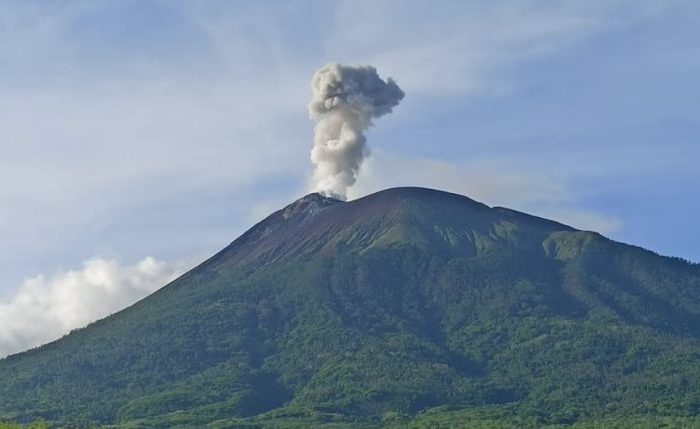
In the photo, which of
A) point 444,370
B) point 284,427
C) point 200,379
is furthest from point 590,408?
point 200,379

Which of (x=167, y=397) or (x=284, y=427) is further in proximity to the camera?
(x=167, y=397)

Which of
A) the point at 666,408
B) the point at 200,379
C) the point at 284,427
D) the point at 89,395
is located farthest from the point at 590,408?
the point at 89,395

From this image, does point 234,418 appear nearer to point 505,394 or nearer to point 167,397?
point 167,397

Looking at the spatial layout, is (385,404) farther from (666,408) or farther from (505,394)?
(666,408)

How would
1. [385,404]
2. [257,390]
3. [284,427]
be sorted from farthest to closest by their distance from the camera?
[257,390] < [385,404] < [284,427]

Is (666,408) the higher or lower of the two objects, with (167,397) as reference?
lower

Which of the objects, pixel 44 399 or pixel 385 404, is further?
pixel 44 399

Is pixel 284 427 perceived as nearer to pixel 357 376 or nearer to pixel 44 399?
pixel 357 376

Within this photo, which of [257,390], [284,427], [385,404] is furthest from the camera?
[257,390]

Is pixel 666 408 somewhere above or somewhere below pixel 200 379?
below
